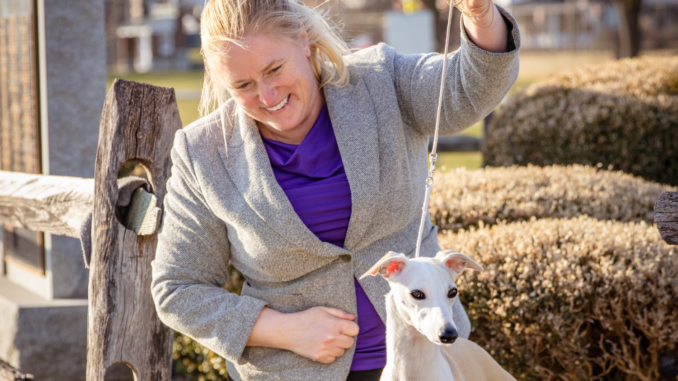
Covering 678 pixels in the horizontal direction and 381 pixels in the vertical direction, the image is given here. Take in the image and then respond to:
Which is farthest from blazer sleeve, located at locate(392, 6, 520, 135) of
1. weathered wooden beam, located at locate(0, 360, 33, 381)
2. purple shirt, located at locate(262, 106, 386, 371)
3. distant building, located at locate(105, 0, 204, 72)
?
distant building, located at locate(105, 0, 204, 72)

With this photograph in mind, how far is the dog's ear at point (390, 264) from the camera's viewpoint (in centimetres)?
186

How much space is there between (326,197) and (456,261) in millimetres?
645

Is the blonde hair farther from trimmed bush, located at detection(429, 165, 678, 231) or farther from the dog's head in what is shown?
trimmed bush, located at detection(429, 165, 678, 231)

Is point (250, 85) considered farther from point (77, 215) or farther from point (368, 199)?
point (77, 215)

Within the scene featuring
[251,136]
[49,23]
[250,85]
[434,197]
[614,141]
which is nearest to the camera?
[250,85]

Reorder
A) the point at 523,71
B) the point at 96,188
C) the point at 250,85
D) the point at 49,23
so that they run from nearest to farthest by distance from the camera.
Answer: the point at 250,85
the point at 96,188
the point at 49,23
the point at 523,71

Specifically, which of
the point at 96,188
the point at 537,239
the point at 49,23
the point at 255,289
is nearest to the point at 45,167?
the point at 49,23

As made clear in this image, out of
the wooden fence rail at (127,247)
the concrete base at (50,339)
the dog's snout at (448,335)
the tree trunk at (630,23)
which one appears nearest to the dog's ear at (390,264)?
the dog's snout at (448,335)

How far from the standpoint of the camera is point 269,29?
2318 millimetres

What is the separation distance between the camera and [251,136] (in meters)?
2.51

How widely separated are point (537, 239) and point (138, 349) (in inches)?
76.0

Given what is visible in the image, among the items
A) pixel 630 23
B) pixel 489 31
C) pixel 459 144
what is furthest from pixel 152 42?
pixel 489 31

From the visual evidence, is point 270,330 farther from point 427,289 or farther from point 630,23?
point 630,23

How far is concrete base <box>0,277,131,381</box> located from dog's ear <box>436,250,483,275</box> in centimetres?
393
